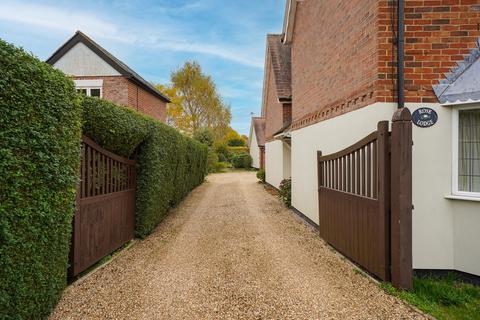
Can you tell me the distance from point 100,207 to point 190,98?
30.9m

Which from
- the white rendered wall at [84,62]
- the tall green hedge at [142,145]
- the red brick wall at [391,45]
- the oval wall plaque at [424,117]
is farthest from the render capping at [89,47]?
the oval wall plaque at [424,117]

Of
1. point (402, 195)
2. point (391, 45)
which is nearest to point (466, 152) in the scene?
point (402, 195)

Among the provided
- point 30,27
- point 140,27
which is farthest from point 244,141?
point 30,27

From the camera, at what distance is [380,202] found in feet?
13.3

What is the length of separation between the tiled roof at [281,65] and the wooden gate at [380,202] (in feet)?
28.8

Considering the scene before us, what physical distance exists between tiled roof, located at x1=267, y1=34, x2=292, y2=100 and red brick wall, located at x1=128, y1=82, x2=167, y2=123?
24.5ft

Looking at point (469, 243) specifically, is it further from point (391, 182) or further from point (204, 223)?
point (204, 223)

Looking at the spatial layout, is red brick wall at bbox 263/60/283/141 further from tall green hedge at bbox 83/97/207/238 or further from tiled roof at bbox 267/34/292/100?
tall green hedge at bbox 83/97/207/238

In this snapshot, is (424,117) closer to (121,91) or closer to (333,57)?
(333,57)

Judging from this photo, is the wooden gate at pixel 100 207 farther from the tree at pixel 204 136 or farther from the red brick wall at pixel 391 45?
the tree at pixel 204 136

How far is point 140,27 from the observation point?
1325 cm

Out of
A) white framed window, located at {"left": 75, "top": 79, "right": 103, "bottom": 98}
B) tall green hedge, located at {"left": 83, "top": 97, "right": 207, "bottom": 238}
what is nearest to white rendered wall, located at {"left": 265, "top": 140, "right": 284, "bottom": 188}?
tall green hedge, located at {"left": 83, "top": 97, "right": 207, "bottom": 238}

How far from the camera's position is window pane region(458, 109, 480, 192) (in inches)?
172

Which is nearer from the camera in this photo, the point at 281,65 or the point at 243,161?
the point at 281,65
